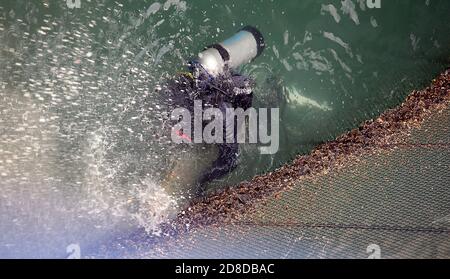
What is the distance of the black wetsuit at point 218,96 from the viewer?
15.6ft

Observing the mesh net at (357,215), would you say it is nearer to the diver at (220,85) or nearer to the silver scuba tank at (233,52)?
the diver at (220,85)

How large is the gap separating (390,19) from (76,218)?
178 inches

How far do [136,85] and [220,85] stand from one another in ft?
3.46

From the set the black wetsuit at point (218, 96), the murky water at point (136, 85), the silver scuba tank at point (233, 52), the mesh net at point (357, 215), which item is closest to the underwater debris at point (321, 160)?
the mesh net at point (357, 215)

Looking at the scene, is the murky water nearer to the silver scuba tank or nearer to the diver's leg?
the diver's leg

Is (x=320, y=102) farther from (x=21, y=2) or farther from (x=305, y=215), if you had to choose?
(x=21, y=2)

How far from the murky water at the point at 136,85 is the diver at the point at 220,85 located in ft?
0.58

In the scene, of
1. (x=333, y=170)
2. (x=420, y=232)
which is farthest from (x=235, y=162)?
(x=420, y=232)

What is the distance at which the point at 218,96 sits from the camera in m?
4.78

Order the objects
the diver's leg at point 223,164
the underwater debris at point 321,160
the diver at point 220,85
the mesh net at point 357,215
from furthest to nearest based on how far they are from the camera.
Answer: the diver's leg at point 223,164
the diver at point 220,85
the underwater debris at point 321,160
the mesh net at point 357,215

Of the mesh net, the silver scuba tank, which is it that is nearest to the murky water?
the silver scuba tank

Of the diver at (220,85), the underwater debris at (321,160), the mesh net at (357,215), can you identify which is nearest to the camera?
the mesh net at (357,215)

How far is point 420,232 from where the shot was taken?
3.82 m

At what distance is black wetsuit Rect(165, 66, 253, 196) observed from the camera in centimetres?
474
